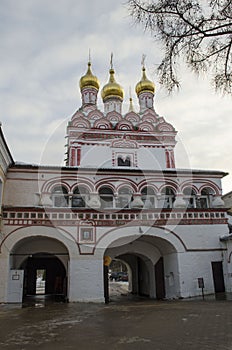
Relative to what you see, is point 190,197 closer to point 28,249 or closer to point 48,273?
point 28,249

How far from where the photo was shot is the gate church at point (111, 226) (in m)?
10.7

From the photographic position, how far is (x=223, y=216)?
39.9 ft

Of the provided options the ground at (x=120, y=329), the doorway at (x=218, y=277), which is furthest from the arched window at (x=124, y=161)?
the ground at (x=120, y=329)

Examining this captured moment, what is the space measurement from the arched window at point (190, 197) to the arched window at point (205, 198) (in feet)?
0.94

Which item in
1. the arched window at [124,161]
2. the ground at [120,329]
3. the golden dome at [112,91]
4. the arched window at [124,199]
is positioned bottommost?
the ground at [120,329]

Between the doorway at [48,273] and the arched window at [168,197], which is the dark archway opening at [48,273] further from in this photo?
the arched window at [168,197]

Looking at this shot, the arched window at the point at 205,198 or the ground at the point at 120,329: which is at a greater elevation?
the arched window at the point at 205,198

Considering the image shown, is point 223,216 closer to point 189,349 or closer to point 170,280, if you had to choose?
point 170,280

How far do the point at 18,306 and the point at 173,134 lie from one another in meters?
12.9

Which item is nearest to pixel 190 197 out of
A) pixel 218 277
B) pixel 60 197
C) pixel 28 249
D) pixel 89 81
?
pixel 218 277

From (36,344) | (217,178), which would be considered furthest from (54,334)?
(217,178)

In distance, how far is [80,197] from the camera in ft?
42.1

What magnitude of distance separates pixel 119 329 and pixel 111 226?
5.60 m

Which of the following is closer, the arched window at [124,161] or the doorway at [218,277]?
the doorway at [218,277]
